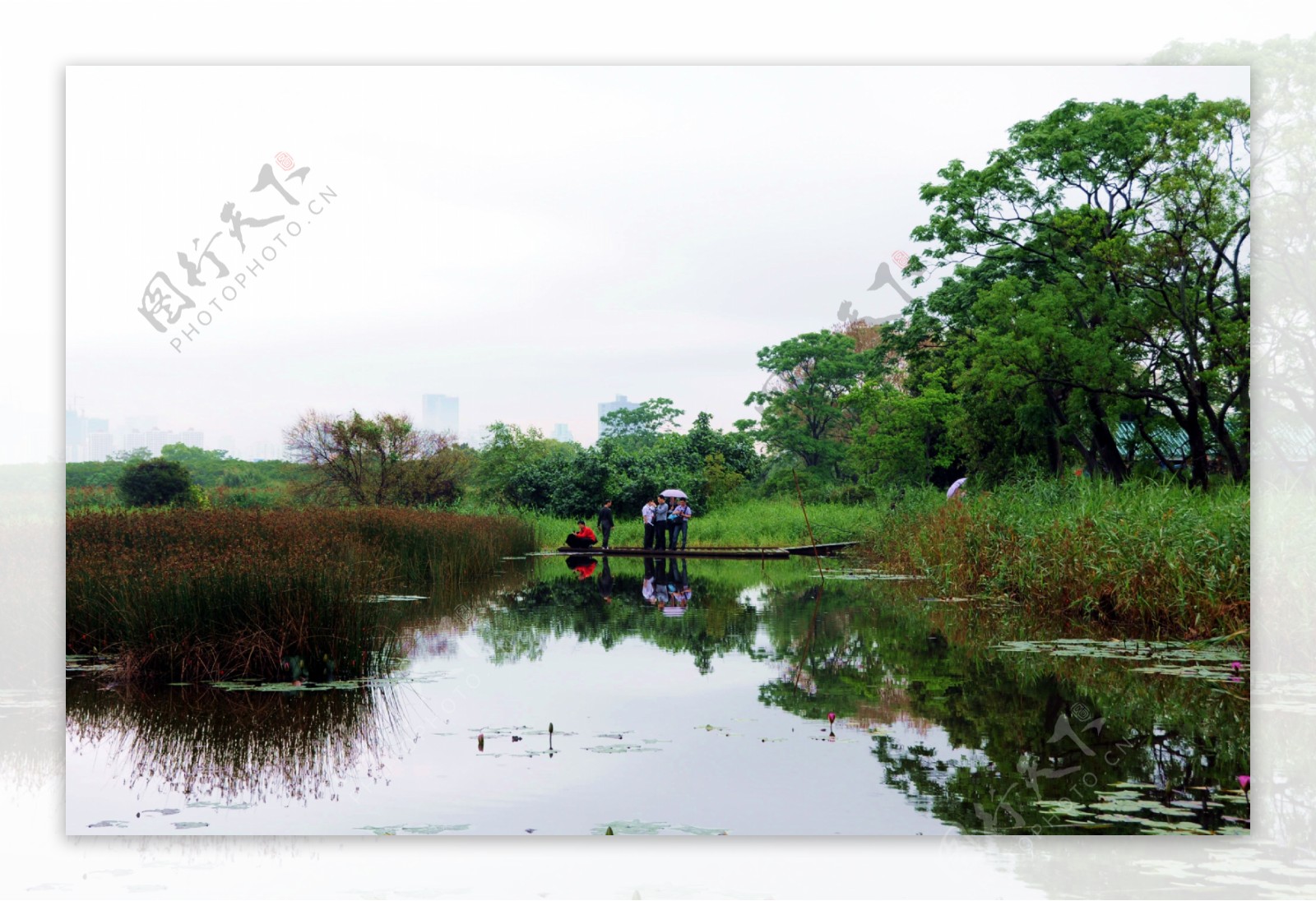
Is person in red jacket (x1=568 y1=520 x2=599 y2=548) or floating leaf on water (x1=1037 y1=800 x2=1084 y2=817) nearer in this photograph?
floating leaf on water (x1=1037 y1=800 x2=1084 y2=817)

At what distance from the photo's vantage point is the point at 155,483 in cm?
764

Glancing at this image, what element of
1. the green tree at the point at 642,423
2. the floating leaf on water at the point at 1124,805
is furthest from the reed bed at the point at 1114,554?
the green tree at the point at 642,423

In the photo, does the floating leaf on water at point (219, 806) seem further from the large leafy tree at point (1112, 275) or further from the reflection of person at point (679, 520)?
the reflection of person at point (679, 520)

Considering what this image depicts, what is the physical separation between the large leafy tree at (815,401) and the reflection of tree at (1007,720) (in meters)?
7.42

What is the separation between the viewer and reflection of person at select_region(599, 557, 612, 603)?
477 inches

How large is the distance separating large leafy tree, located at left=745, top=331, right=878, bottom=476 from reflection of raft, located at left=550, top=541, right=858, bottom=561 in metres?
1.37

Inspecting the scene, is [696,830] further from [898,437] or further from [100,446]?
[898,437]

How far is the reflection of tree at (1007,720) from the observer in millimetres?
4742

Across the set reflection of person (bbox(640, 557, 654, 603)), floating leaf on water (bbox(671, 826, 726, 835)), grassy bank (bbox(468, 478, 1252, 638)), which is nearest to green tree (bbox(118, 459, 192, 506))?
floating leaf on water (bbox(671, 826, 726, 835))

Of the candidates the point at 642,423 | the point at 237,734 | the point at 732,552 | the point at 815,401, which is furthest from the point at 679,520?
the point at 237,734

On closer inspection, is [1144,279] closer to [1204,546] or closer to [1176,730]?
[1204,546]

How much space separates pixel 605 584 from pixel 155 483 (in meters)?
7.00
